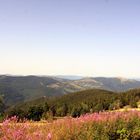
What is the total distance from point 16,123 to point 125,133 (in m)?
3.23

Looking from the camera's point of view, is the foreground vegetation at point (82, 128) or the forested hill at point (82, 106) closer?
the foreground vegetation at point (82, 128)

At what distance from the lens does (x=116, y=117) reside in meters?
9.05

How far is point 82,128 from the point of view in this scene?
24.4 ft

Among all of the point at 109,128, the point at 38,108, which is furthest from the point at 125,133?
the point at 38,108

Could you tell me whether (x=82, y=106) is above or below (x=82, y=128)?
below

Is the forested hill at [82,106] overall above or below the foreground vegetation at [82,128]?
below

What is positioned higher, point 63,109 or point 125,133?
point 125,133

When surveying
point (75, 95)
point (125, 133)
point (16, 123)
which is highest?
point (16, 123)

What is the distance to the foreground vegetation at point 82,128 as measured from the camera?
18.7 feet

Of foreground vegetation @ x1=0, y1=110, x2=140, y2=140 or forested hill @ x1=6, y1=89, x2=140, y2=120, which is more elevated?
foreground vegetation @ x1=0, y1=110, x2=140, y2=140

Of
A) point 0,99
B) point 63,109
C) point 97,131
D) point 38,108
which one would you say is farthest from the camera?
point 63,109

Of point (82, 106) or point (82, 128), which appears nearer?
point (82, 128)

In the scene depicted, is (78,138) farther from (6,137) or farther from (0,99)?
(0,99)

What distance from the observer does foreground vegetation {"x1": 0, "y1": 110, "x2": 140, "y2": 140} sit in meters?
5.71
